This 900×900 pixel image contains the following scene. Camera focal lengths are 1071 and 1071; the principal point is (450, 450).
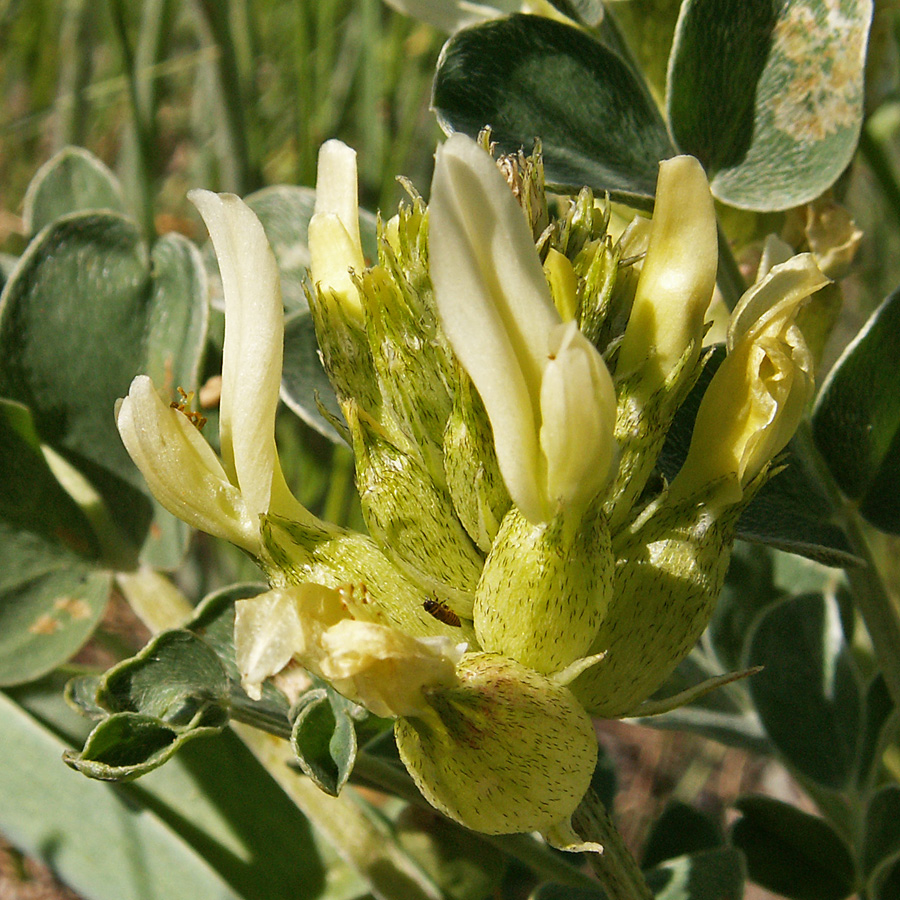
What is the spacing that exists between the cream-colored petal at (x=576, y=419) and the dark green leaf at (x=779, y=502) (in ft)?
0.62

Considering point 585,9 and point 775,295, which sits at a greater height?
point 585,9

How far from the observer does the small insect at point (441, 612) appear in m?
0.53

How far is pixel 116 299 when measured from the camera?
0.83 m

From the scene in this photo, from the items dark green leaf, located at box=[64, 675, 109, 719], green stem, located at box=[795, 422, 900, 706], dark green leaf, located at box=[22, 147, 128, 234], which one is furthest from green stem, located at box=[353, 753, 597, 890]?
dark green leaf, located at box=[22, 147, 128, 234]

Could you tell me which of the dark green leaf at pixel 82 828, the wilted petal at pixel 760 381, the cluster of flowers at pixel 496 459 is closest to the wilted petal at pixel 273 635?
the cluster of flowers at pixel 496 459

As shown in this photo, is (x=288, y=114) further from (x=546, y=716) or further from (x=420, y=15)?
(x=546, y=716)

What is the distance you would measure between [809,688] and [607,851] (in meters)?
0.40

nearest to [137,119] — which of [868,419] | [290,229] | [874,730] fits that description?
[290,229]

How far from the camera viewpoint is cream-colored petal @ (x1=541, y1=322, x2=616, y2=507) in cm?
41

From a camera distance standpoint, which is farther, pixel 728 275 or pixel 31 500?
pixel 31 500

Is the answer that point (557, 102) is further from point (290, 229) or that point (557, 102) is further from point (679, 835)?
point (679, 835)

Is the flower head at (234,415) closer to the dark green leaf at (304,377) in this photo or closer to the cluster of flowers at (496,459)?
the cluster of flowers at (496,459)

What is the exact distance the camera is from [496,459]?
49 cm

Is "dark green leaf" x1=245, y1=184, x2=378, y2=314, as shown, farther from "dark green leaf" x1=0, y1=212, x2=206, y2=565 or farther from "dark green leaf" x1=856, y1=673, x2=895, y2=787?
"dark green leaf" x1=856, y1=673, x2=895, y2=787
